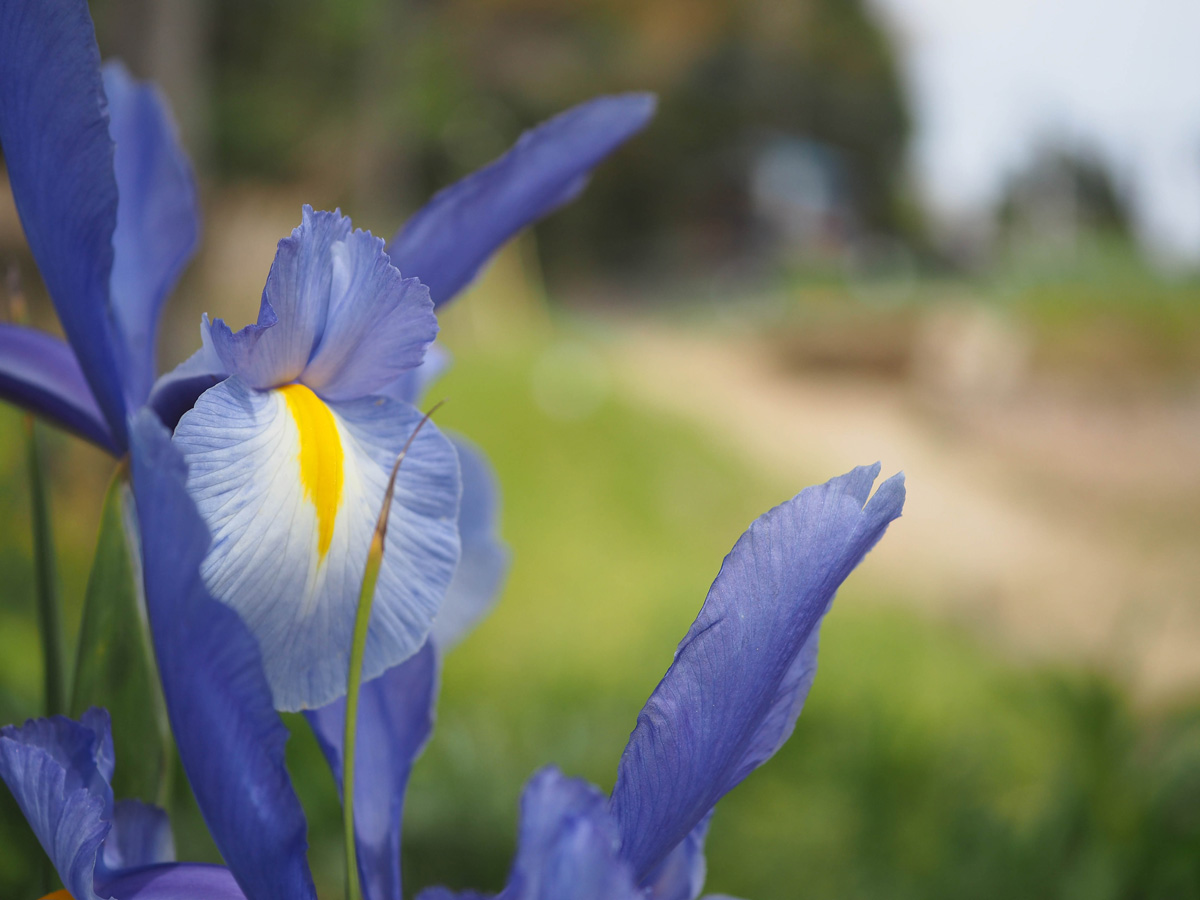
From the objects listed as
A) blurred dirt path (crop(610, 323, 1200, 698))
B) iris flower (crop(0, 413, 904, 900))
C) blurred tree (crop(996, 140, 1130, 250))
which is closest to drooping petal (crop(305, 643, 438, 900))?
iris flower (crop(0, 413, 904, 900))

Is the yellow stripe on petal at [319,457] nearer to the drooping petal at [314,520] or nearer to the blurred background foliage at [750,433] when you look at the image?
the drooping petal at [314,520]

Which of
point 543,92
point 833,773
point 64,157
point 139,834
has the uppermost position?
point 543,92

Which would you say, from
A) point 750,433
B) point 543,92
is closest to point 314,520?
point 750,433

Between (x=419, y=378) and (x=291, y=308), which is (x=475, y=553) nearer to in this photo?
(x=419, y=378)

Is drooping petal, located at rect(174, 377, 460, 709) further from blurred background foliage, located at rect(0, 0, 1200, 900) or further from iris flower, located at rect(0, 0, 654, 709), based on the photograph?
blurred background foliage, located at rect(0, 0, 1200, 900)

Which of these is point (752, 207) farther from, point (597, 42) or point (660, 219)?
point (597, 42)
